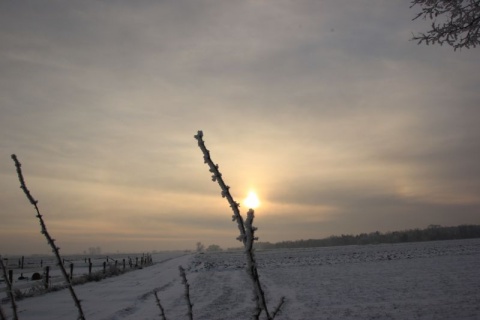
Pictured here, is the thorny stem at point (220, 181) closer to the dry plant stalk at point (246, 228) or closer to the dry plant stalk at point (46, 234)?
the dry plant stalk at point (246, 228)

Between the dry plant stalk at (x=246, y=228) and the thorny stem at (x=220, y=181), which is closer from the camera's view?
the dry plant stalk at (x=246, y=228)

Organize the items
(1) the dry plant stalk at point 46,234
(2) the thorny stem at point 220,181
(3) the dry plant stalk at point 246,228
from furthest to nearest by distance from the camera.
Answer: (1) the dry plant stalk at point 46,234, (2) the thorny stem at point 220,181, (3) the dry plant stalk at point 246,228

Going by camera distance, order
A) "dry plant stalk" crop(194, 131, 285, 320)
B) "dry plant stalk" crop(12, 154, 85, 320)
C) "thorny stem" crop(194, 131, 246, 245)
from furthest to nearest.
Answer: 1. "dry plant stalk" crop(12, 154, 85, 320)
2. "thorny stem" crop(194, 131, 246, 245)
3. "dry plant stalk" crop(194, 131, 285, 320)

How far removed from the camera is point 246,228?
113 centimetres

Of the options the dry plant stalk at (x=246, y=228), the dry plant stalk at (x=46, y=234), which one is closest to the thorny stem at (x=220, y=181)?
the dry plant stalk at (x=246, y=228)

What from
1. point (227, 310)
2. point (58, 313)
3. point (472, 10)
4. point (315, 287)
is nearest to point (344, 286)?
point (315, 287)

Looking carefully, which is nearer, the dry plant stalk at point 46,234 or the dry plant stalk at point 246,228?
the dry plant stalk at point 246,228

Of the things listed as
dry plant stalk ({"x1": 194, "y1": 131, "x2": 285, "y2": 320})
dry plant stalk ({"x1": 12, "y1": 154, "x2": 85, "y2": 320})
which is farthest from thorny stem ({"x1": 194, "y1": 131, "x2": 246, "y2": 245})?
dry plant stalk ({"x1": 12, "y1": 154, "x2": 85, "y2": 320})

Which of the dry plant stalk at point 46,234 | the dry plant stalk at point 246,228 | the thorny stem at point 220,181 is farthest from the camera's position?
the dry plant stalk at point 46,234

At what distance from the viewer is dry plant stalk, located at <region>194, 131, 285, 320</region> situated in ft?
3.68

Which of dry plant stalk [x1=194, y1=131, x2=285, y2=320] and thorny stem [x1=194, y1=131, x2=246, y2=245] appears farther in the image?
thorny stem [x1=194, y1=131, x2=246, y2=245]

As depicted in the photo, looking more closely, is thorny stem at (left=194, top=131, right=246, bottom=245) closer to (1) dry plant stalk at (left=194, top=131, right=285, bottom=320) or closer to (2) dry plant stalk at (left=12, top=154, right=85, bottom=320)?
(1) dry plant stalk at (left=194, top=131, right=285, bottom=320)

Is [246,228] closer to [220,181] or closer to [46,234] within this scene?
[220,181]

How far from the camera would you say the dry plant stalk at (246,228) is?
3.68ft
